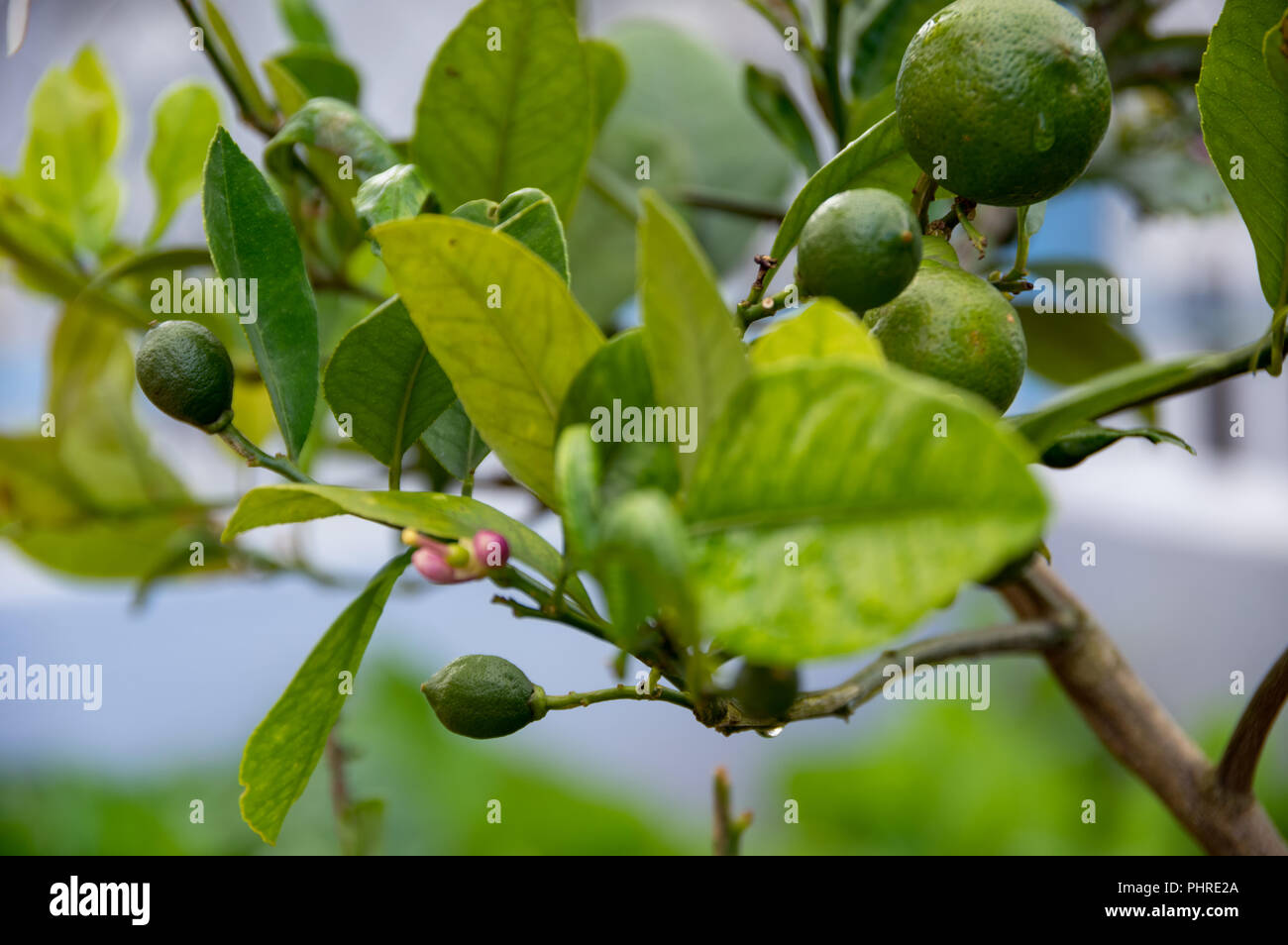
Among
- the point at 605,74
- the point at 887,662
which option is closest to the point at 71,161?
the point at 605,74

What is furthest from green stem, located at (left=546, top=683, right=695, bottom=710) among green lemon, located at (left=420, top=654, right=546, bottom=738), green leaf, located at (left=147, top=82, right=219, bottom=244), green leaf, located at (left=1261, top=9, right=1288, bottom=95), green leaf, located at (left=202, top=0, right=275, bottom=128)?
green leaf, located at (left=147, top=82, right=219, bottom=244)

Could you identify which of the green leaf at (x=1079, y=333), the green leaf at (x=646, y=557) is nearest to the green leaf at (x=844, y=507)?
the green leaf at (x=646, y=557)

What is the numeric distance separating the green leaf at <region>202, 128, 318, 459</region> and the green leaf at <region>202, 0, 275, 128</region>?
0.67 ft

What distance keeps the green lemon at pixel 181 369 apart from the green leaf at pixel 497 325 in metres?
0.07

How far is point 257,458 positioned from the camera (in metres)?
0.29

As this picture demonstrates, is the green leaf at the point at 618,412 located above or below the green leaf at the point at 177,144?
below

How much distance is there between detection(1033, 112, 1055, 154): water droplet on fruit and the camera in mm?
247

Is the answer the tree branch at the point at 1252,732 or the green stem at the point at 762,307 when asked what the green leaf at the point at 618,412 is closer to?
the green stem at the point at 762,307

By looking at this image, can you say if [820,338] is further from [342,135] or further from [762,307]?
[342,135]

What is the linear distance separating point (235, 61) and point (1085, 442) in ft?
1.24

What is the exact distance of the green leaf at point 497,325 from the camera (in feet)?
0.74

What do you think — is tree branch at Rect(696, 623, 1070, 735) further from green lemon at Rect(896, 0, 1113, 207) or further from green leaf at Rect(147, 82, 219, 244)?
green leaf at Rect(147, 82, 219, 244)
